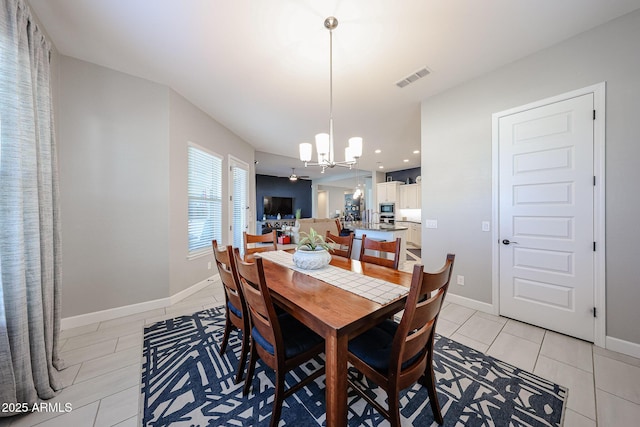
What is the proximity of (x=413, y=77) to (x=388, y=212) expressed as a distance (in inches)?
222

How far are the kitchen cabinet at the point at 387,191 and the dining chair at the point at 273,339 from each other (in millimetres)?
7073

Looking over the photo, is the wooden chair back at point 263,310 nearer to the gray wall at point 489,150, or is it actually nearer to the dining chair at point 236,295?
the dining chair at point 236,295

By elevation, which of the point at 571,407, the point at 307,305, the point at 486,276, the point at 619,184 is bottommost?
the point at 571,407

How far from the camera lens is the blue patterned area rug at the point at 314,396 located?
131 cm

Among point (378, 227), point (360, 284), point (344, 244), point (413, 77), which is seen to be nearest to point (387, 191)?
point (378, 227)

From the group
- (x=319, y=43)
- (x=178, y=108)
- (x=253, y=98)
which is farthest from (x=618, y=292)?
(x=178, y=108)

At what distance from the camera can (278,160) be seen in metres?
7.00

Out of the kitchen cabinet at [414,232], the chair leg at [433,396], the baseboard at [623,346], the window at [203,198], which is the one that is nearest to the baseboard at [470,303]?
the baseboard at [623,346]

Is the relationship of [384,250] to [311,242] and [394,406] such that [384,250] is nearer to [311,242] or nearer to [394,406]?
[311,242]

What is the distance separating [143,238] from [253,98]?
2307 mm

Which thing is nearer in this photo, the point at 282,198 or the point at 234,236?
the point at 234,236

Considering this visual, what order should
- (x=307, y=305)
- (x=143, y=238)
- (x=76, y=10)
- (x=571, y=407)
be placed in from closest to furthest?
(x=307, y=305) → (x=571, y=407) → (x=76, y=10) → (x=143, y=238)

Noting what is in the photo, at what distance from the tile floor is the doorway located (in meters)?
0.24

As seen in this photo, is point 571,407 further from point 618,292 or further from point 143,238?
point 143,238
